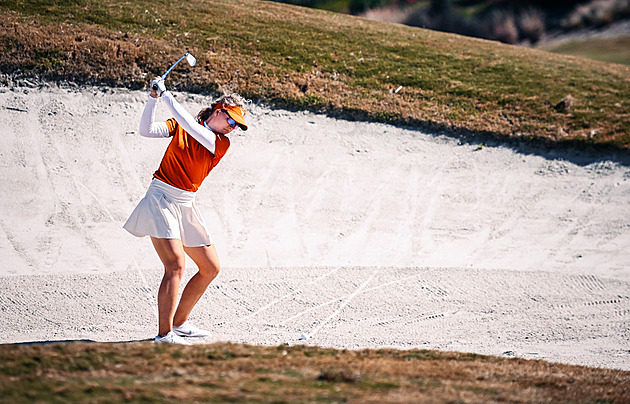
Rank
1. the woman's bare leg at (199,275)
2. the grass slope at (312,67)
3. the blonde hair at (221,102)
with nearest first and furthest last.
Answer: the blonde hair at (221,102) < the woman's bare leg at (199,275) < the grass slope at (312,67)

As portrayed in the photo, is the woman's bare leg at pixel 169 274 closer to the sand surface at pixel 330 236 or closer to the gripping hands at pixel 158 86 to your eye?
the sand surface at pixel 330 236

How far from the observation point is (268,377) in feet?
14.5

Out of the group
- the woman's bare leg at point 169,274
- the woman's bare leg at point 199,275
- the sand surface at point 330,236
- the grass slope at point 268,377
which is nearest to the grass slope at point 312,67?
the sand surface at point 330,236

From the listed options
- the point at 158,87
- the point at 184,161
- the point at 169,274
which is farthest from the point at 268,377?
the point at 158,87

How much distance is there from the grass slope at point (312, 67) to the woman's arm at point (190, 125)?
245 inches

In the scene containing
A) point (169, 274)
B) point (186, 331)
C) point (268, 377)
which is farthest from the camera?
point (186, 331)

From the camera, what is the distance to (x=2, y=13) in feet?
39.5

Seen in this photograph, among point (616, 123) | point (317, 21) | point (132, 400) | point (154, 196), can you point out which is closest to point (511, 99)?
point (616, 123)

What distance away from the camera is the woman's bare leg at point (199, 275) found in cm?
577

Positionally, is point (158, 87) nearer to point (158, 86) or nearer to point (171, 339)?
point (158, 86)

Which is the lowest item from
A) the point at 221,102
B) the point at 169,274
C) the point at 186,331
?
the point at 186,331

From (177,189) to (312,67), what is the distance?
792cm

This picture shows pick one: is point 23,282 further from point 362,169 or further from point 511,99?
point 511,99

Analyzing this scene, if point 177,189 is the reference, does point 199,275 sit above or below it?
below
